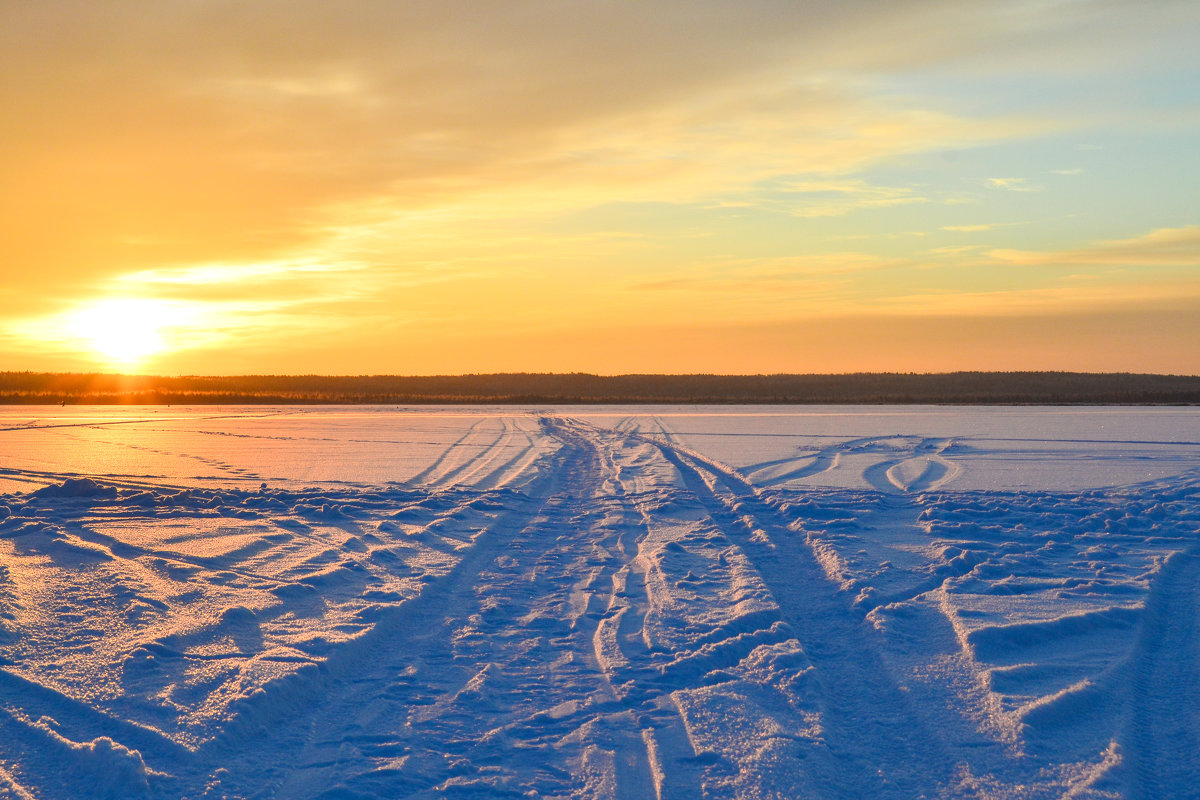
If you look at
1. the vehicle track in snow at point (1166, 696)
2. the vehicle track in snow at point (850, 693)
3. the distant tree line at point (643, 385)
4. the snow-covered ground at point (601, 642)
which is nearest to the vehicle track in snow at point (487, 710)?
the snow-covered ground at point (601, 642)

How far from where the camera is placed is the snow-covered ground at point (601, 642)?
9.61 feet

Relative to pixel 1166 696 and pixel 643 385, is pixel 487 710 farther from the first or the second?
pixel 643 385

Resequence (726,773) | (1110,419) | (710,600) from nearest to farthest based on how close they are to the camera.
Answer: (726,773), (710,600), (1110,419)

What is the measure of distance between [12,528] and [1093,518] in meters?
10.3

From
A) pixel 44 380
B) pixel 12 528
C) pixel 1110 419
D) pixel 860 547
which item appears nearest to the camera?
pixel 860 547

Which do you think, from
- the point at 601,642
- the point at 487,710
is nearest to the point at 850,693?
the point at 601,642

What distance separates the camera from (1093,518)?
7840 millimetres

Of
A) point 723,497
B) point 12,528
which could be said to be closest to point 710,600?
point 723,497

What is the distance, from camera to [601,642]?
4301mm

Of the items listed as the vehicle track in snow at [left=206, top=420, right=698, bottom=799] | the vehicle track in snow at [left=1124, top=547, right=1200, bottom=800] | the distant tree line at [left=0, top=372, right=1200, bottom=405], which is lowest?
the vehicle track in snow at [left=206, top=420, right=698, bottom=799]

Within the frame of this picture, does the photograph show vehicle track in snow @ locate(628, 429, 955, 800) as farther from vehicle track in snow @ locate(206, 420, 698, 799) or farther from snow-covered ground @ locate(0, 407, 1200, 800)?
vehicle track in snow @ locate(206, 420, 698, 799)

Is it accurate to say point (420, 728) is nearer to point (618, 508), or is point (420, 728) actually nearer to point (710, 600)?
point (710, 600)

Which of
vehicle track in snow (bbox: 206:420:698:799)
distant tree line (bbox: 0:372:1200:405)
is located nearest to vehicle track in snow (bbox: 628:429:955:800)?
vehicle track in snow (bbox: 206:420:698:799)

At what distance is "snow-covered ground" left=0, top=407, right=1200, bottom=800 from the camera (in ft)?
9.61
